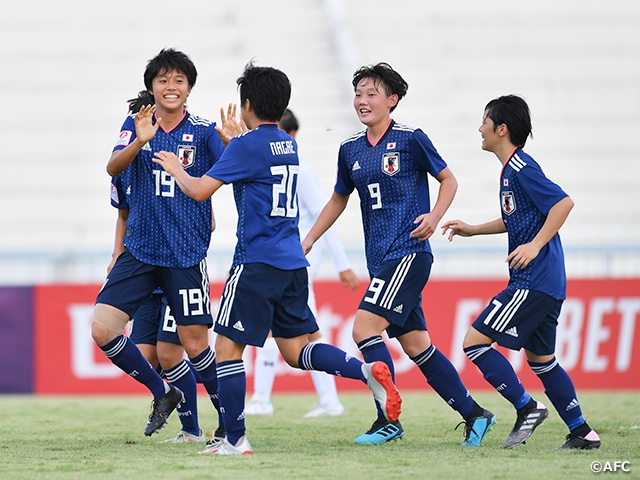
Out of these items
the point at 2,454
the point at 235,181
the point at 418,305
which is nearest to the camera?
the point at 235,181

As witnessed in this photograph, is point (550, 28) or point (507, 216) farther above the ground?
point (550, 28)

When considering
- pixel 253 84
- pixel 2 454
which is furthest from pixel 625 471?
pixel 2 454

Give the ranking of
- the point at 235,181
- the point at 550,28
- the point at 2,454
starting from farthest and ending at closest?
1. the point at 550,28
2. the point at 2,454
3. the point at 235,181

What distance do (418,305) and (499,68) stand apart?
1023 centimetres

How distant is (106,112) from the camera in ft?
48.8

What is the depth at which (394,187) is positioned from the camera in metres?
5.61

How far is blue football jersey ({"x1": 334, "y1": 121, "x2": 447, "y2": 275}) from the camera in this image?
5570 millimetres

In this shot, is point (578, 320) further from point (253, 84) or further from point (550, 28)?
point (550, 28)

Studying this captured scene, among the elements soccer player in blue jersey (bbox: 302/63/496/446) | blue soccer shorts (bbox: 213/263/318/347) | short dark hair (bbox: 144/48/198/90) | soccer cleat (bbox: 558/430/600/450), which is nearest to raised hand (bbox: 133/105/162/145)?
short dark hair (bbox: 144/48/198/90)

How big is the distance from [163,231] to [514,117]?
6.66 feet

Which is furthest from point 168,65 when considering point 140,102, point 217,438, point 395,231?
point 217,438

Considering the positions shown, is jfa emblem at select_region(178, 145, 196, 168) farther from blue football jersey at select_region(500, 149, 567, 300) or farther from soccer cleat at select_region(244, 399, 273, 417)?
soccer cleat at select_region(244, 399, 273, 417)

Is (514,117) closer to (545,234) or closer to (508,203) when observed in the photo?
(508,203)

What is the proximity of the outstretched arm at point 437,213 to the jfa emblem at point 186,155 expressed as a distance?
1.28 meters
